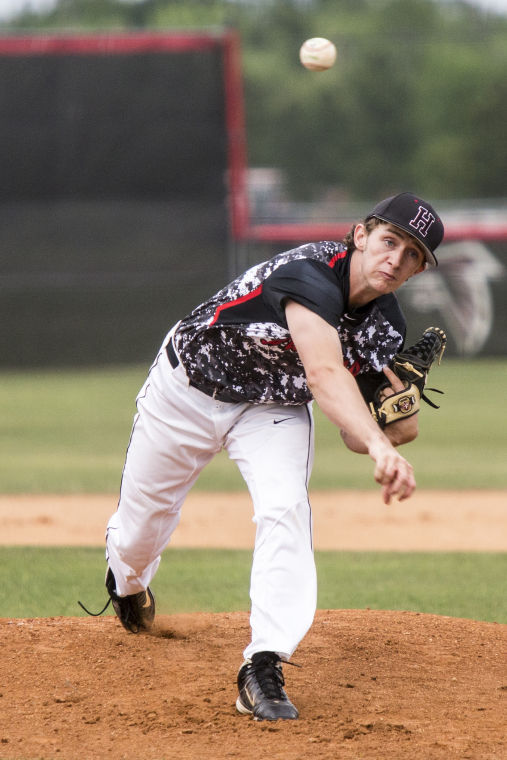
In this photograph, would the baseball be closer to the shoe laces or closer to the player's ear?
the player's ear

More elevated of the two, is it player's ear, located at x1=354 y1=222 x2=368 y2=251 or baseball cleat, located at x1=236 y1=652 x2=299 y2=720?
player's ear, located at x1=354 y1=222 x2=368 y2=251

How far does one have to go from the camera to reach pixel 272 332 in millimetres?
3611

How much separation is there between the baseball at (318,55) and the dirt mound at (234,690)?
3.25 m

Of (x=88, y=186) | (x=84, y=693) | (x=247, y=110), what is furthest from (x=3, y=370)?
(x=247, y=110)

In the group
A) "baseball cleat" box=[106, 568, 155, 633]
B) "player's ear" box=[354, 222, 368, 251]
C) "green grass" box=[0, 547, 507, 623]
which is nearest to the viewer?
"player's ear" box=[354, 222, 368, 251]

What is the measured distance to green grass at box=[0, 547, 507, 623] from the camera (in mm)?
5316

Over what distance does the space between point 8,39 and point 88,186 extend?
2742 mm

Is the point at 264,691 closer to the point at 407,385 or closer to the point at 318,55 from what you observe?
the point at 407,385

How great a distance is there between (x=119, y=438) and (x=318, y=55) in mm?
6555

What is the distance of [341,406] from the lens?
3229 millimetres

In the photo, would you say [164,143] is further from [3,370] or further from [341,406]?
[341,406]

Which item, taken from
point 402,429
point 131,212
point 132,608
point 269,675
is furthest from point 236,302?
point 131,212

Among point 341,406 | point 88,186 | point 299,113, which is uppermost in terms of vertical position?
point 341,406

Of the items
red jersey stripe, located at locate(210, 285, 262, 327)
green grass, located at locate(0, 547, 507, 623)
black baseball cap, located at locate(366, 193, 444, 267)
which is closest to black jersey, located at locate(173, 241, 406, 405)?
red jersey stripe, located at locate(210, 285, 262, 327)
